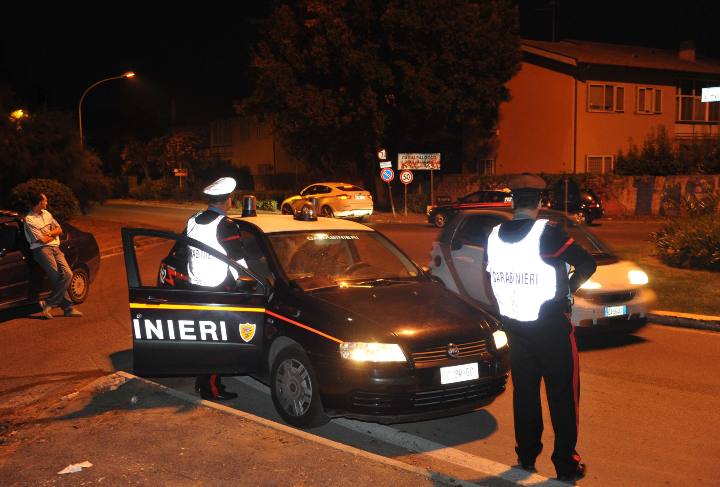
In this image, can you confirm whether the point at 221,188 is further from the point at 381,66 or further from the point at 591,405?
the point at 381,66

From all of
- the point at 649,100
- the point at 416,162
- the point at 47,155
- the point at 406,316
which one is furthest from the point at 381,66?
the point at 406,316

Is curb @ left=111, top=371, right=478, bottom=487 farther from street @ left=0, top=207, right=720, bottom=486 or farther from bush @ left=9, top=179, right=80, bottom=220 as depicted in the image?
bush @ left=9, top=179, right=80, bottom=220

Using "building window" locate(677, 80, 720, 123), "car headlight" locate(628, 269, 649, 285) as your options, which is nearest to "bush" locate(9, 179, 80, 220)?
"car headlight" locate(628, 269, 649, 285)

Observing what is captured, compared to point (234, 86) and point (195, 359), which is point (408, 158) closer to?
point (195, 359)

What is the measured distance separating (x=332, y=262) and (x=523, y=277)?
2.70 metres

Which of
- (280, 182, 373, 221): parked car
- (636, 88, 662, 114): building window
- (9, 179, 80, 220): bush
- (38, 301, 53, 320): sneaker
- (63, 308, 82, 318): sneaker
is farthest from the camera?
(636, 88, 662, 114): building window

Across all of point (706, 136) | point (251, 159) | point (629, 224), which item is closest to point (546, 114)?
point (706, 136)

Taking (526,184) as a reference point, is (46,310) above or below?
below

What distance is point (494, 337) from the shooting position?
18.3 ft

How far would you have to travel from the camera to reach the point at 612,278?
27.1 feet

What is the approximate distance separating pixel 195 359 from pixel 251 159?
5191 cm

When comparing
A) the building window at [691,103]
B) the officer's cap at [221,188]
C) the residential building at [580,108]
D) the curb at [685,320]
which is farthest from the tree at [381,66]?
the officer's cap at [221,188]

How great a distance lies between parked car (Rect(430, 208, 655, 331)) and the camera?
805 centimetres

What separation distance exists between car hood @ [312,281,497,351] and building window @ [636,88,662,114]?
1452 inches
